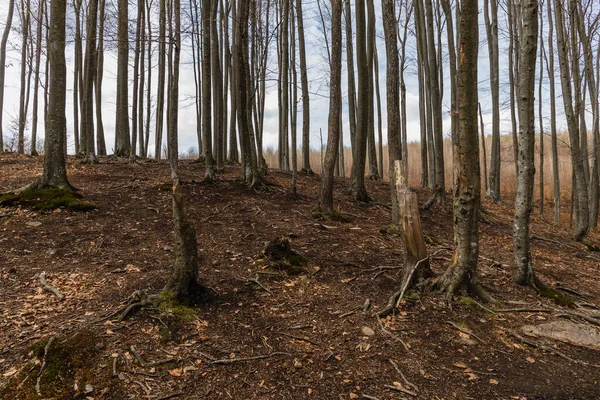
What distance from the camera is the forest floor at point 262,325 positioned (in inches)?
104

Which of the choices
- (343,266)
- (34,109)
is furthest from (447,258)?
(34,109)

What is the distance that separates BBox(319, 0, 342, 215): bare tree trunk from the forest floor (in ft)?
3.77

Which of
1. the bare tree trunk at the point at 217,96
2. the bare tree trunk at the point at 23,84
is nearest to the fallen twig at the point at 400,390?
the bare tree trunk at the point at 217,96

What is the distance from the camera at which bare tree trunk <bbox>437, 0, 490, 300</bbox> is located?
392cm

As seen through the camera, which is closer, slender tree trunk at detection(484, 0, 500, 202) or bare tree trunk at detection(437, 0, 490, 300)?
bare tree trunk at detection(437, 0, 490, 300)

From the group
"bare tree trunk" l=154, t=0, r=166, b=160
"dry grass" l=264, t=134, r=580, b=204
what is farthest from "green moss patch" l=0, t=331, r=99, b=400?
"dry grass" l=264, t=134, r=580, b=204

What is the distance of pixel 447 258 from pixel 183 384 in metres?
4.17

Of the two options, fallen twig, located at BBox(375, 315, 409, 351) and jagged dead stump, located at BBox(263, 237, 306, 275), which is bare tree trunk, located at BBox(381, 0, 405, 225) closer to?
jagged dead stump, located at BBox(263, 237, 306, 275)

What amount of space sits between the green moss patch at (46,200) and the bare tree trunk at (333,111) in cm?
432

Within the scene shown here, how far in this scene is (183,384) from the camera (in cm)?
264

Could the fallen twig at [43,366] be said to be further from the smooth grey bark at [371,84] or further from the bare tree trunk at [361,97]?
the smooth grey bark at [371,84]

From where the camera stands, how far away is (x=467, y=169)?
396 centimetres

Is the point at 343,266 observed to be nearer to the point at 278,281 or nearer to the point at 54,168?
the point at 278,281

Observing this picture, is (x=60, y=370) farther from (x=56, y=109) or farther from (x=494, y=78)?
(x=494, y=78)
